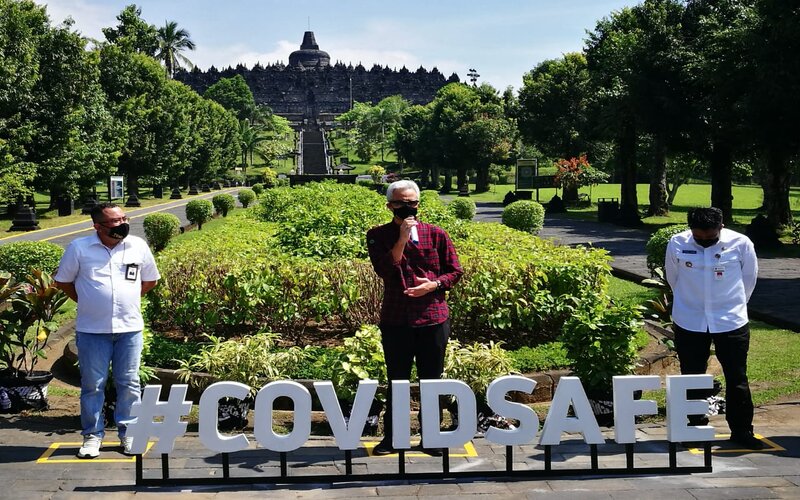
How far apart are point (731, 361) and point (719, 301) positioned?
1.32 ft

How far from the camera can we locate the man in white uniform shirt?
524cm

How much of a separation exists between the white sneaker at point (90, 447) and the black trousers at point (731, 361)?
12.5ft

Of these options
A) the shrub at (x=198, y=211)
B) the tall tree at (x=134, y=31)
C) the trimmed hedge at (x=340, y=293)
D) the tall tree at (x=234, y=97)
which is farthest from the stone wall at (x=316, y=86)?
the trimmed hedge at (x=340, y=293)

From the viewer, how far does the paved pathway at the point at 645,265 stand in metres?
10.8

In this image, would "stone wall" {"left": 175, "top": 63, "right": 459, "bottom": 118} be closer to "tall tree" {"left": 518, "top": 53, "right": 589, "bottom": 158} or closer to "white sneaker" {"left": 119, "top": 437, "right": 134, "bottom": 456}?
"tall tree" {"left": 518, "top": 53, "right": 589, "bottom": 158}

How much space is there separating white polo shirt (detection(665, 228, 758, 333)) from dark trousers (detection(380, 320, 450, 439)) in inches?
63.5

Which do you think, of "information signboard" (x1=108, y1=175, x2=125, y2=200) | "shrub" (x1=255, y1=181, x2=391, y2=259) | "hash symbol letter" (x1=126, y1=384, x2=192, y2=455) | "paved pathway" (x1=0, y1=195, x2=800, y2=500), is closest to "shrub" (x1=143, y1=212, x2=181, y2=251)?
"shrub" (x1=255, y1=181, x2=391, y2=259)

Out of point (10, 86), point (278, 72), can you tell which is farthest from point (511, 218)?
point (278, 72)

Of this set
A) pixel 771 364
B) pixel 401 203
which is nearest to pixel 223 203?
pixel 771 364

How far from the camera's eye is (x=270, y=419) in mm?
4621

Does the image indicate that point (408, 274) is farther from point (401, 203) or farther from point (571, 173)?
point (571, 173)

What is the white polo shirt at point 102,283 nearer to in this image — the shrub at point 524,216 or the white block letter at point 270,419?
the white block letter at point 270,419

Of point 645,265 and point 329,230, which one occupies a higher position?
point 329,230

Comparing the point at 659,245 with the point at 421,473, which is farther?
the point at 659,245
